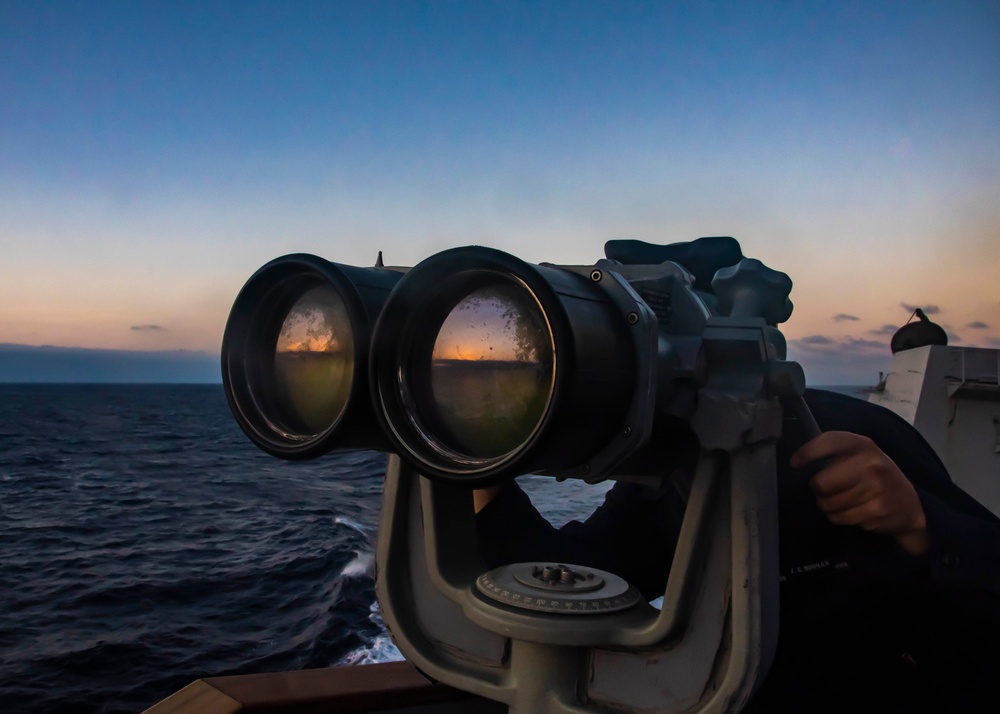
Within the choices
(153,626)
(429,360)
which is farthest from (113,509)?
(429,360)

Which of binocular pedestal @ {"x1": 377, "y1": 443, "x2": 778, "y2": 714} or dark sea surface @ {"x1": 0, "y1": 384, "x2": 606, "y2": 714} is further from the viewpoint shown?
dark sea surface @ {"x1": 0, "y1": 384, "x2": 606, "y2": 714}

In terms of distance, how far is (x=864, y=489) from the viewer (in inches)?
46.4

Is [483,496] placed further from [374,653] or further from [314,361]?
[374,653]

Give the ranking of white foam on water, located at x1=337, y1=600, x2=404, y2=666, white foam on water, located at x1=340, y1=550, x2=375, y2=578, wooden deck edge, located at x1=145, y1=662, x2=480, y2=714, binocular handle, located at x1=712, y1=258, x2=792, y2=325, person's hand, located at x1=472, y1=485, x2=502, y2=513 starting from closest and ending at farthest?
binocular handle, located at x1=712, y1=258, x2=792, y2=325
person's hand, located at x1=472, y1=485, x2=502, y2=513
wooden deck edge, located at x1=145, y1=662, x2=480, y2=714
white foam on water, located at x1=337, y1=600, x2=404, y2=666
white foam on water, located at x1=340, y1=550, x2=375, y2=578

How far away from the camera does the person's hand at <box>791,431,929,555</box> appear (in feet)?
3.86

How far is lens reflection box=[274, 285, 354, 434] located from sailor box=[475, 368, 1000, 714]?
533 millimetres

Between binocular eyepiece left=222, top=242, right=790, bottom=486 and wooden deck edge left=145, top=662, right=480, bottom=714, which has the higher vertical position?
binocular eyepiece left=222, top=242, right=790, bottom=486

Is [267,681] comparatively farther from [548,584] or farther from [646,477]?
[646,477]

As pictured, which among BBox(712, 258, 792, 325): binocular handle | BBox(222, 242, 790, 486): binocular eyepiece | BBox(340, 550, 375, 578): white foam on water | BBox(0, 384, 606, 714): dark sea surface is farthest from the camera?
BBox(340, 550, 375, 578): white foam on water

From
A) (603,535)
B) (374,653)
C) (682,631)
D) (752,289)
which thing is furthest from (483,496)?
(374,653)

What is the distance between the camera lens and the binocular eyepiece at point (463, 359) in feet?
3.05

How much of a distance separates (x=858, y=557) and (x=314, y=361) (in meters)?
1.02

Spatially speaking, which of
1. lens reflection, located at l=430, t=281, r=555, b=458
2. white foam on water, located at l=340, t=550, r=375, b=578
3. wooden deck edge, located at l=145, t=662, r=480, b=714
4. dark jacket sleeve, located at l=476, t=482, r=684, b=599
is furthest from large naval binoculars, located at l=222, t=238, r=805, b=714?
white foam on water, located at l=340, t=550, r=375, b=578

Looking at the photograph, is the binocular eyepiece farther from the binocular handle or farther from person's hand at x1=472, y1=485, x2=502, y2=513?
person's hand at x1=472, y1=485, x2=502, y2=513
